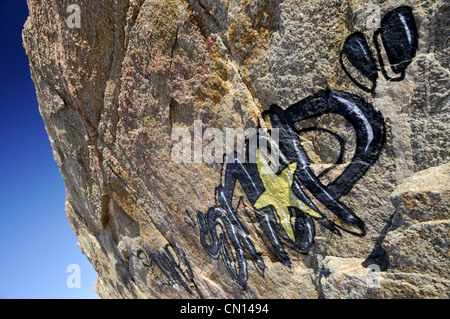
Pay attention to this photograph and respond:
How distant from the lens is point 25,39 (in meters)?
6.70

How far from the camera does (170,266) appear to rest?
6.78 meters

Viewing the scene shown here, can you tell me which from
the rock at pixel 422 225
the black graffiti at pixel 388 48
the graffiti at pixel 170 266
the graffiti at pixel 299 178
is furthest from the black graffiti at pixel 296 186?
the graffiti at pixel 170 266

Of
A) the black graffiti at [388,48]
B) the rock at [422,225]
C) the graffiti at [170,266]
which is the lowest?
the graffiti at [170,266]

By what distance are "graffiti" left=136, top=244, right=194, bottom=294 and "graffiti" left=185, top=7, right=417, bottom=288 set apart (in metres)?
1.50

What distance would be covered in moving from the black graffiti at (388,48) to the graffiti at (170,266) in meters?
5.69

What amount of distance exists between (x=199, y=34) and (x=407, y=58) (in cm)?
296

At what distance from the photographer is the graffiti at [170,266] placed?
21.0 feet

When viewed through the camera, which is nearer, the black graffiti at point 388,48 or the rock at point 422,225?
the rock at point 422,225

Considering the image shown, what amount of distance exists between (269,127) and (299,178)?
0.95 meters

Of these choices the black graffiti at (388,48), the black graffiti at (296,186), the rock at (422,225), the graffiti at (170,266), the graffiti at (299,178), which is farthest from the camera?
the graffiti at (170,266)

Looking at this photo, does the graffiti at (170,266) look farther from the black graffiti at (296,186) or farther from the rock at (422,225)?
the rock at (422,225)

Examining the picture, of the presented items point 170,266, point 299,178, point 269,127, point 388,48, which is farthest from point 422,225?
point 170,266

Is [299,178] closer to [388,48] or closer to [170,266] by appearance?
[388,48]

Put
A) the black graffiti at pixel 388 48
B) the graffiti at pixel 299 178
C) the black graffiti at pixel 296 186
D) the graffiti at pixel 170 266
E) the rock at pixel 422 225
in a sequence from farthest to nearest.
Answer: the graffiti at pixel 170 266 < the black graffiti at pixel 296 186 < the graffiti at pixel 299 178 < the black graffiti at pixel 388 48 < the rock at pixel 422 225
